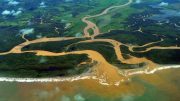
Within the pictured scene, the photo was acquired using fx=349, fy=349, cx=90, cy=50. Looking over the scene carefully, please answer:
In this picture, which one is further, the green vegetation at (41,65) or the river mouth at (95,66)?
the green vegetation at (41,65)

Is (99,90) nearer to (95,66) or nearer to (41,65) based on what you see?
(95,66)

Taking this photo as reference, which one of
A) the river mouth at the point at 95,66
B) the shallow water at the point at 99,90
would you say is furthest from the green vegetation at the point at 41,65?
the shallow water at the point at 99,90

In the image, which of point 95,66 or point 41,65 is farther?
point 41,65

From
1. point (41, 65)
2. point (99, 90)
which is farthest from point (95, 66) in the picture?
point (41, 65)

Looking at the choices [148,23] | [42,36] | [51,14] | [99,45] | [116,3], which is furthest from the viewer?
[116,3]

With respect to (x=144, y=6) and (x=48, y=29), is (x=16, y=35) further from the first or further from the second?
(x=144, y=6)

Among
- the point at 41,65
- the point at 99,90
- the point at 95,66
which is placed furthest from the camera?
the point at 41,65

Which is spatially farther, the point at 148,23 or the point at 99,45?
the point at 148,23

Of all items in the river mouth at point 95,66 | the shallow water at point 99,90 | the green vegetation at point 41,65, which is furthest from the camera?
the green vegetation at point 41,65

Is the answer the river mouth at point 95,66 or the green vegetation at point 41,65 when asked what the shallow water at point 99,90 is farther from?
the green vegetation at point 41,65

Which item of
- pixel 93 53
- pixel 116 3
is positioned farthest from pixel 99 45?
pixel 116 3

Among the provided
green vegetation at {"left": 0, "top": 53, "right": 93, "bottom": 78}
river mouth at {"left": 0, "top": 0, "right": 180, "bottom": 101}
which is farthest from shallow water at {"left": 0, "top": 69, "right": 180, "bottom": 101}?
green vegetation at {"left": 0, "top": 53, "right": 93, "bottom": 78}
